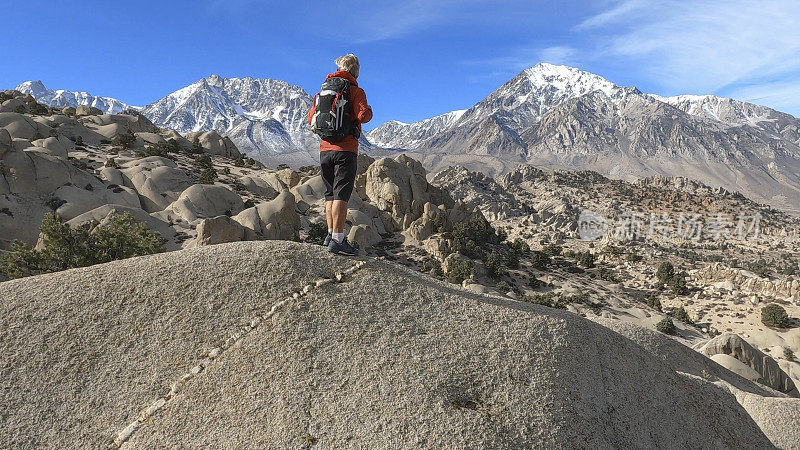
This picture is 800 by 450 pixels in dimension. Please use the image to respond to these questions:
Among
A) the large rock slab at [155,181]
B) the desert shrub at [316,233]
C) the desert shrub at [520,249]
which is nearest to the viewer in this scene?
the desert shrub at [316,233]

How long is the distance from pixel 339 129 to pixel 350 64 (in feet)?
5.06

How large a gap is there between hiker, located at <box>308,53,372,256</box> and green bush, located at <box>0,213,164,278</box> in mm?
16309

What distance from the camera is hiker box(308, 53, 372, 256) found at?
25.4 feet

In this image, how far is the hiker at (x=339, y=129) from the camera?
7.74 metres

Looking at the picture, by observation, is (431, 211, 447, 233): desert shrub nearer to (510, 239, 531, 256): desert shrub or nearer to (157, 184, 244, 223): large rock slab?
(510, 239, 531, 256): desert shrub

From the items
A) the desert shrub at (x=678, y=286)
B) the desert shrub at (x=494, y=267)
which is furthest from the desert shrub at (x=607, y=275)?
the desert shrub at (x=494, y=267)

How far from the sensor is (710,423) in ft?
25.2

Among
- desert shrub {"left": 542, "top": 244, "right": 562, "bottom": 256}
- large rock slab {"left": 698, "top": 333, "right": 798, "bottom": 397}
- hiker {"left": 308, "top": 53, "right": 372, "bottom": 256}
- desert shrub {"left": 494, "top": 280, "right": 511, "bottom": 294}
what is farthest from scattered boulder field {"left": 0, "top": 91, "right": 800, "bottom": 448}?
desert shrub {"left": 542, "top": 244, "right": 562, "bottom": 256}

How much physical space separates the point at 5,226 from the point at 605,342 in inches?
1543

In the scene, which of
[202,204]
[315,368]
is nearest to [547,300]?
[315,368]

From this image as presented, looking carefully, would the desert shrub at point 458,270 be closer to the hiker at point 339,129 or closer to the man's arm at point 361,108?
the hiker at point 339,129

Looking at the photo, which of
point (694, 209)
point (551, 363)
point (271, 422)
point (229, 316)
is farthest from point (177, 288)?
point (694, 209)

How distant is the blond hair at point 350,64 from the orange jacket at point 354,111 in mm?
182

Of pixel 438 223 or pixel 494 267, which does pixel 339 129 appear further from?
pixel 438 223
